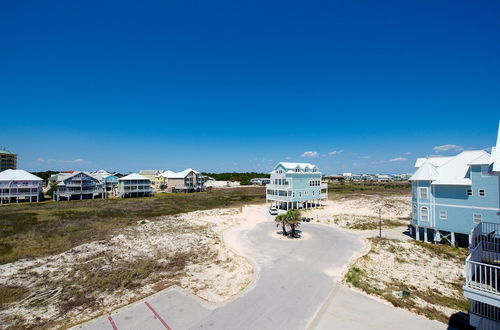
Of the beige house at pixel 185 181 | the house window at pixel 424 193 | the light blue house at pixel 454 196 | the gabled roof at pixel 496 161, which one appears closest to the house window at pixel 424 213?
the light blue house at pixel 454 196

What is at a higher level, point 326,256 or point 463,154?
point 463,154

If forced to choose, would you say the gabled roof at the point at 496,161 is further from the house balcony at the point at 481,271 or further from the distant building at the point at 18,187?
the distant building at the point at 18,187

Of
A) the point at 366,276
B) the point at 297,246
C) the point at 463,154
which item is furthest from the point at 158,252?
the point at 463,154

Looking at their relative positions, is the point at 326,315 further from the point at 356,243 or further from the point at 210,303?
the point at 356,243

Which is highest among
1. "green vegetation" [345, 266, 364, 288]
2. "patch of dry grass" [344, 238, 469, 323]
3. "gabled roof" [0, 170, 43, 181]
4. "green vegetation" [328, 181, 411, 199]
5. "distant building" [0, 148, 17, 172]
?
"distant building" [0, 148, 17, 172]

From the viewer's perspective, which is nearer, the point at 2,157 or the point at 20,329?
the point at 20,329

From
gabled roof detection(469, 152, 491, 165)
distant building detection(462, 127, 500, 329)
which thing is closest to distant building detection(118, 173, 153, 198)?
gabled roof detection(469, 152, 491, 165)

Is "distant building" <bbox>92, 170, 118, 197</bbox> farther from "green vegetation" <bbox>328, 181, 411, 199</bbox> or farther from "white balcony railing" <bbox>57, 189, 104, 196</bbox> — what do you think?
"green vegetation" <bbox>328, 181, 411, 199</bbox>

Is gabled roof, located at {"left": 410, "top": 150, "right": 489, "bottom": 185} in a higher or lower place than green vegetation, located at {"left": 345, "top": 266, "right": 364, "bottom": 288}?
higher
